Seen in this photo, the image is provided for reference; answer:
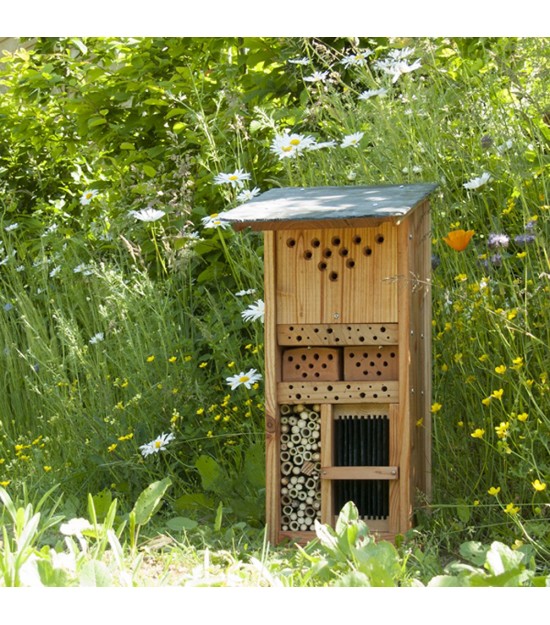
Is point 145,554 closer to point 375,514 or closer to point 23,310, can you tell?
point 375,514

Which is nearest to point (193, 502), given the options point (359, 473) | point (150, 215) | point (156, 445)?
point (156, 445)

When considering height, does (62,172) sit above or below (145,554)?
above

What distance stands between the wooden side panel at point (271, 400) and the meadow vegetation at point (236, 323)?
0.13m

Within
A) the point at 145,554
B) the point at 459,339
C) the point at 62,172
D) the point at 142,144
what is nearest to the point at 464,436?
the point at 459,339

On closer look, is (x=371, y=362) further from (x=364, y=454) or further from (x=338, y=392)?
(x=364, y=454)

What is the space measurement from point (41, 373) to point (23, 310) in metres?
0.35

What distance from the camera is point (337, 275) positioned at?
3.41 meters

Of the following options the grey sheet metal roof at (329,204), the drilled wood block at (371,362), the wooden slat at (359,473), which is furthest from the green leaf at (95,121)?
the wooden slat at (359,473)

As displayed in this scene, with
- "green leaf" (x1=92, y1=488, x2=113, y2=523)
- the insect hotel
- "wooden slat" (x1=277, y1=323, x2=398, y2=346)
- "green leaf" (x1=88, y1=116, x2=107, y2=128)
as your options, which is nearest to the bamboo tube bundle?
the insect hotel

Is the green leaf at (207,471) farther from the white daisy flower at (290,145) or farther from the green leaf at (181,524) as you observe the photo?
the white daisy flower at (290,145)

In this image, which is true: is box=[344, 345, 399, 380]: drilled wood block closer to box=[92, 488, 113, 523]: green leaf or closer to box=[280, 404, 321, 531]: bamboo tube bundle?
box=[280, 404, 321, 531]: bamboo tube bundle

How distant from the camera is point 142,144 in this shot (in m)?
5.75
